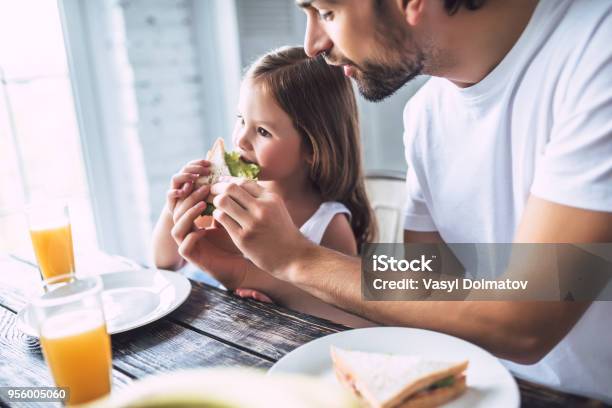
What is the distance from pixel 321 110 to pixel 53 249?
78 centimetres

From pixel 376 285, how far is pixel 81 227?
89.5 inches

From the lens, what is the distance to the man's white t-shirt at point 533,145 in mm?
→ 834

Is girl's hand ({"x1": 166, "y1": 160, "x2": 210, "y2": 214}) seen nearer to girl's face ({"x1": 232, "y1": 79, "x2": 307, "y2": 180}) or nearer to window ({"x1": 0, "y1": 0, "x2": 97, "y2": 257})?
girl's face ({"x1": 232, "y1": 79, "x2": 307, "y2": 180})

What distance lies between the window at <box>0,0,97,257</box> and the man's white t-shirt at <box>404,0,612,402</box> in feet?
5.81

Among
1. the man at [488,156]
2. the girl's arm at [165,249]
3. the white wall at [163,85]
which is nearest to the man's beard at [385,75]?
the man at [488,156]

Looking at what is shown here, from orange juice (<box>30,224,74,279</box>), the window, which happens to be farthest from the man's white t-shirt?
the window

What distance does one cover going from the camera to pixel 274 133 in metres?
1.48

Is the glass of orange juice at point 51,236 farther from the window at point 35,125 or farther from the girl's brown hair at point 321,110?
the window at point 35,125

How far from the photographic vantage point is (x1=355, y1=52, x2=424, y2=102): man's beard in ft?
3.80

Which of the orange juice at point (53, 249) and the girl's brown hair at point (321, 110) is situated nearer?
the orange juice at point (53, 249)

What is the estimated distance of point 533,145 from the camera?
105 cm

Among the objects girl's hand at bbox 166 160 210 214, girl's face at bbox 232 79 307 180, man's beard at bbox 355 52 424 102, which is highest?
man's beard at bbox 355 52 424 102

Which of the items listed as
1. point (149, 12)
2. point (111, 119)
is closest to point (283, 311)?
point (111, 119)

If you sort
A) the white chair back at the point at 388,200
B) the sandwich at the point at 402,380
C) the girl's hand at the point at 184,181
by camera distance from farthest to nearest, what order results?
the white chair back at the point at 388,200
the girl's hand at the point at 184,181
the sandwich at the point at 402,380
